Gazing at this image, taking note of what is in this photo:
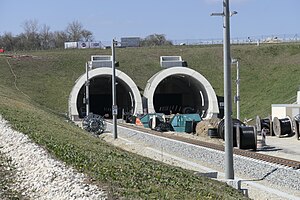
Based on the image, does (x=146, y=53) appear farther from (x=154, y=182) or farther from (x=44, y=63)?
(x=154, y=182)

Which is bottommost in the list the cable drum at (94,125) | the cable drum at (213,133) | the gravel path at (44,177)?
the cable drum at (213,133)

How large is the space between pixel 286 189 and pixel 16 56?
79.7 metres

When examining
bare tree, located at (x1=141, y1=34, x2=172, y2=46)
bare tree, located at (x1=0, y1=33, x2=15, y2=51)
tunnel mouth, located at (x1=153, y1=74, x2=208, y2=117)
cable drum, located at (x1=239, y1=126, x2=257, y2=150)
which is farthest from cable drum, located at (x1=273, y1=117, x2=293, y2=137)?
bare tree, located at (x1=0, y1=33, x2=15, y2=51)

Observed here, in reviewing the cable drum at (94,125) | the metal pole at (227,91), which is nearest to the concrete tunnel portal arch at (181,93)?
the cable drum at (94,125)

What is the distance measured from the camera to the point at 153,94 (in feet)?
229

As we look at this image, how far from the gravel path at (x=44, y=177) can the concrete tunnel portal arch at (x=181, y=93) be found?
56273 millimetres

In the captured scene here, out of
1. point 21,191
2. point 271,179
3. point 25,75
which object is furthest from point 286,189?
point 25,75

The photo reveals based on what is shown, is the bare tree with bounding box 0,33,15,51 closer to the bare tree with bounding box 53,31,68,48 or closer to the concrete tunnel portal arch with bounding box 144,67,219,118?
the bare tree with bounding box 53,31,68,48

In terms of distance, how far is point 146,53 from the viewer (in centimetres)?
9431

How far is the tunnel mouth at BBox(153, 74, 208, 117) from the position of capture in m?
76.6

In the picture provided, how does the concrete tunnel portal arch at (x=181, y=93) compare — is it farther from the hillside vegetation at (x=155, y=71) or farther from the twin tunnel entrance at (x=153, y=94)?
the hillside vegetation at (x=155, y=71)

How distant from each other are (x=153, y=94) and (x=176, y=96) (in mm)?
10693

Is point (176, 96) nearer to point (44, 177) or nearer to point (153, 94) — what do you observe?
point (153, 94)

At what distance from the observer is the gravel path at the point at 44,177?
8.36 metres
